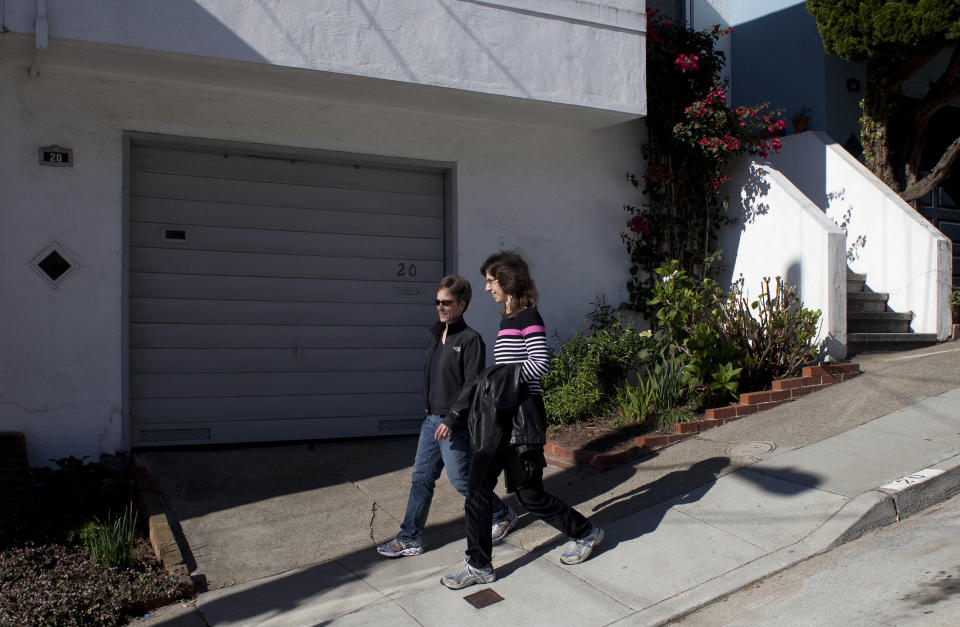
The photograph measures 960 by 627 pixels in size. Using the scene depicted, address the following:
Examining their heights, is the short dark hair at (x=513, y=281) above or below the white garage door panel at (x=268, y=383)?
above

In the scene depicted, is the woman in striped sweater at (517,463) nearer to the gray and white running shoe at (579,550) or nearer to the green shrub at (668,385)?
the gray and white running shoe at (579,550)

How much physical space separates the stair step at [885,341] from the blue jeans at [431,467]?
5151mm

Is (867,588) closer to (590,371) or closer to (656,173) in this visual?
(590,371)

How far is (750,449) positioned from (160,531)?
4.17 meters

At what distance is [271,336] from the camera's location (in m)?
7.16

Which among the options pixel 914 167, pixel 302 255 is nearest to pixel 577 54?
pixel 302 255

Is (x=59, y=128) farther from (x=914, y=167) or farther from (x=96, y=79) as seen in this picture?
(x=914, y=167)

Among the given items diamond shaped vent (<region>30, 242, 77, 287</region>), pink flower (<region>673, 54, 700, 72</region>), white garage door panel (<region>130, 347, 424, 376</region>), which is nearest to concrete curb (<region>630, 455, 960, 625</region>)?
white garage door panel (<region>130, 347, 424, 376</region>)

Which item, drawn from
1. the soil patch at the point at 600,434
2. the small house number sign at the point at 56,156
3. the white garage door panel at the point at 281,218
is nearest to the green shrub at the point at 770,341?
the soil patch at the point at 600,434

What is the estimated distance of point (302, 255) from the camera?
7277 mm

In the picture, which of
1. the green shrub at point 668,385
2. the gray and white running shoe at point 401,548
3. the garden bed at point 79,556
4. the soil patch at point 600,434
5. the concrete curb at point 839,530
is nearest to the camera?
the concrete curb at point 839,530

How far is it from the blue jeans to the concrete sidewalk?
0.82 feet

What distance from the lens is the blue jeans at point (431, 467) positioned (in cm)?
451

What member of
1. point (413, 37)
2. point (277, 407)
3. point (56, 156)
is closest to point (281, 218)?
point (277, 407)
